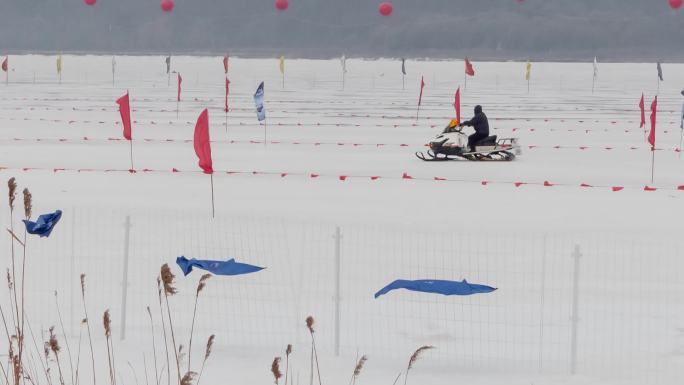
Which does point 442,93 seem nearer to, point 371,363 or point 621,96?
point 621,96

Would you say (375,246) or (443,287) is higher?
(443,287)

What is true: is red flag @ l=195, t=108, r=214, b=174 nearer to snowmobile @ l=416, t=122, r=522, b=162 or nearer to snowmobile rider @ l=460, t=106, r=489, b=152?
snowmobile @ l=416, t=122, r=522, b=162

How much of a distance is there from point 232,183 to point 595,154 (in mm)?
10361

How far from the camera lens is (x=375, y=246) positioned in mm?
14352

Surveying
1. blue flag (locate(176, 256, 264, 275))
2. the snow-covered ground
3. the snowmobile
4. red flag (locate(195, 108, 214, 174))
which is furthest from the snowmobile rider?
blue flag (locate(176, 256, 264, 275))

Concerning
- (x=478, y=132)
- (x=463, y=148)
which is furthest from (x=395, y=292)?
(x=478, y=132)

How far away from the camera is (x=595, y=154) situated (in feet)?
93.2

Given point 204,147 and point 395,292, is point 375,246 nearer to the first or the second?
point 395,292

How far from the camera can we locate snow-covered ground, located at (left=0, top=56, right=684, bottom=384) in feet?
32.0

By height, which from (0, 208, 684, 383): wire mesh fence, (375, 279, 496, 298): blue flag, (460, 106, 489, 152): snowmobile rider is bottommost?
(0, 208, 684, 383): wire mesh fence

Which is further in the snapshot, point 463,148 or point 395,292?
point 463,148

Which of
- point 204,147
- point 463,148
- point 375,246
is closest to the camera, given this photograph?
point 375,246

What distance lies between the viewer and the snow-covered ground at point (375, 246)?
32.0ft

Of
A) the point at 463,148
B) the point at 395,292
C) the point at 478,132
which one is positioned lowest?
the point at 395,292
